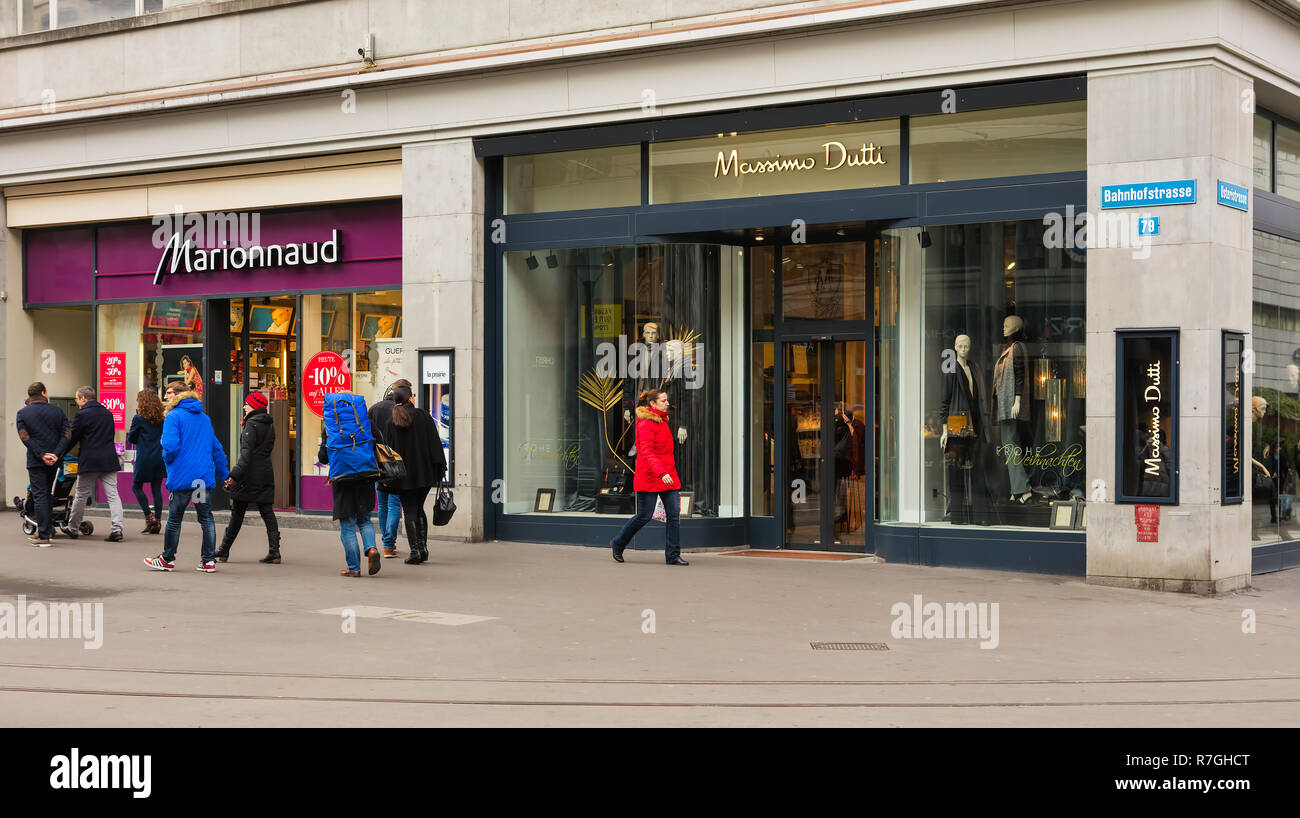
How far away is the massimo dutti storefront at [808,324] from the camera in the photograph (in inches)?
562

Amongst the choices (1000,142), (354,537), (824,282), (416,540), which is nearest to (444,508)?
(416,540)

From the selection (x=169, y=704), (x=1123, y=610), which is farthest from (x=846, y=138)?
(x=169, y=704)

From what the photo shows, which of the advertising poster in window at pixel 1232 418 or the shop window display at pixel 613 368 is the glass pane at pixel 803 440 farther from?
the advertising poster in window at pixel 1232 418

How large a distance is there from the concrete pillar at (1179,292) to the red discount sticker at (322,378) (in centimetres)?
983

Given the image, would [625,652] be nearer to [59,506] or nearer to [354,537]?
[354,537]

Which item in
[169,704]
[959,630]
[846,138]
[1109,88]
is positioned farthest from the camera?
[846,138]

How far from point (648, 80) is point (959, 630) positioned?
797 centimetres

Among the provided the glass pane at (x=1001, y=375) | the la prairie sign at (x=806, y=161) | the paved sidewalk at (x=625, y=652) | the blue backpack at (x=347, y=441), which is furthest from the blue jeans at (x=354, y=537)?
the glass pane at (x=1001, y=375)

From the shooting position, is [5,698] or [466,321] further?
[466,321]

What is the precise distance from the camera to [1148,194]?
43.3 feet

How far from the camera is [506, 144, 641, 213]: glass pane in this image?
16.6 m

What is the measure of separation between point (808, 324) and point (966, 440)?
2.52 m

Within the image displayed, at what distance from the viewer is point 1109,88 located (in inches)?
529

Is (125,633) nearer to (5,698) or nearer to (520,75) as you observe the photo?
(5,698)
